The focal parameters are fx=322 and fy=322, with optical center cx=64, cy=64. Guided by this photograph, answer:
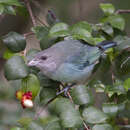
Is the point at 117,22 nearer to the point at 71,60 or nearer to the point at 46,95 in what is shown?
the point at 71,60

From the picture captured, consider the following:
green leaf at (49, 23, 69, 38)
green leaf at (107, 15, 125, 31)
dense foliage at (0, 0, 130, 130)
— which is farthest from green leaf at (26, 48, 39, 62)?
green leaf at (107, 15, 125, 31)

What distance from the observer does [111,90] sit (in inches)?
112

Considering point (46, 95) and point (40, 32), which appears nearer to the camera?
point (46, 95)

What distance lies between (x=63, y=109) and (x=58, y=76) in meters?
0.90

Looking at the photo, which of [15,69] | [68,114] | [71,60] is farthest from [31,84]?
[71,60]

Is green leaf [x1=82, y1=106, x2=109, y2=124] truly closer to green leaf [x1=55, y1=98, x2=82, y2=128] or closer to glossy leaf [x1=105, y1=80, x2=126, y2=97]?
green leaf [x1=55, y1=98, x2=82, y2=128]

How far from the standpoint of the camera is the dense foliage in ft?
8.07

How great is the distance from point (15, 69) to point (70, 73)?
1001 mm

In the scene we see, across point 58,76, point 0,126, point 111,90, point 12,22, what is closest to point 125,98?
point 111,90

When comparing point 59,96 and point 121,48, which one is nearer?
point 59,96

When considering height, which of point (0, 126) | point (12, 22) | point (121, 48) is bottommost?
point (0, 126)

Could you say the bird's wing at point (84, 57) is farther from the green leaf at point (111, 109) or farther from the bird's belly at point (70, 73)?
the green leaf at point (111, 109)

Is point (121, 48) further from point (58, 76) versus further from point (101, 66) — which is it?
point (58, 76)

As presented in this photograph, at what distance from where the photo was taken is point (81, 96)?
259 centimetres
